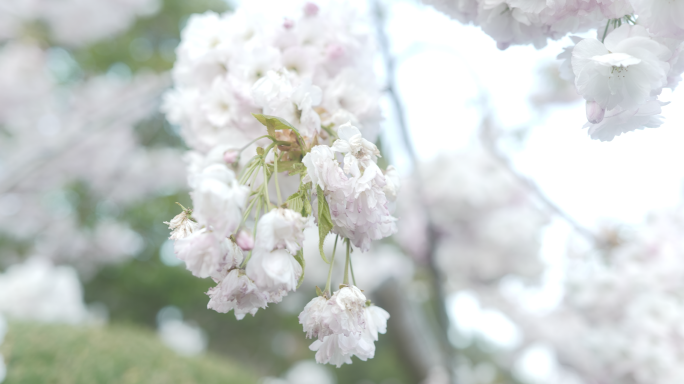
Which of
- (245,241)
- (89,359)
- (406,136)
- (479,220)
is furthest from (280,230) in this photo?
(479,220)

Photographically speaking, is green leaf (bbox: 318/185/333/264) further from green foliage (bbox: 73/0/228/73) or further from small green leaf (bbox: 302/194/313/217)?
green foliage (bbox: 73/0/228/73)

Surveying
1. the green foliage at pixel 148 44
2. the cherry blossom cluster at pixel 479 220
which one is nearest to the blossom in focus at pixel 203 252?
the cherry blossom cluster at pixel 479 220

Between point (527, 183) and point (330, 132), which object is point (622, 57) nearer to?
point (330, 132)

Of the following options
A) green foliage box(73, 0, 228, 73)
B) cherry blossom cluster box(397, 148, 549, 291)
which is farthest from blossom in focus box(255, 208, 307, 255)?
green foliage box(73, 0, 228, 73)

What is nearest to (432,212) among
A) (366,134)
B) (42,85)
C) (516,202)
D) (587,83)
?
(516,202)

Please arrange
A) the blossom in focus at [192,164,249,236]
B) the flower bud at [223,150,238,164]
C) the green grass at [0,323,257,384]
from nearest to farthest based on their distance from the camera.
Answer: the blossom in focus at [192,164,249,236] → the flower bud at [223,150,238,164] → the green grass at [0,323,257,384]
